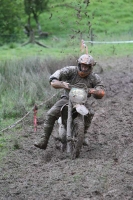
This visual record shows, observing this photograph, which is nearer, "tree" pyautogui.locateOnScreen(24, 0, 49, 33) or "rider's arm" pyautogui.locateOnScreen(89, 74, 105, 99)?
"rider's arm" pyautogui.locateOnScreen(89, 74, 105, 99)

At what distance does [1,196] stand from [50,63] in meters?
10.9

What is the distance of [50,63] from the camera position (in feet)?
55.2

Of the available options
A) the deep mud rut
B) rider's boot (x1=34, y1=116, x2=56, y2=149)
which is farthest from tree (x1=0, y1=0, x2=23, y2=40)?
rider's boot (x1=34, y1=116, x2=56, y2=149)

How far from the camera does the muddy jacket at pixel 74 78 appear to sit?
8.30 metres

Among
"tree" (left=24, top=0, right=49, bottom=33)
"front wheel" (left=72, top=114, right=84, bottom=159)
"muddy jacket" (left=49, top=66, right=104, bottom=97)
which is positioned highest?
"tree" (left=24, top=0, right=49, bottom=33)

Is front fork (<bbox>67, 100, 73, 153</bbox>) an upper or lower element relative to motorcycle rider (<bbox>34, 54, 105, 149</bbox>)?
lower

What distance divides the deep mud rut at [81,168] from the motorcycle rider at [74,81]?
485 mm

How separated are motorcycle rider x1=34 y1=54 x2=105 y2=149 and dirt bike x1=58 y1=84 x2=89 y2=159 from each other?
0.45ft

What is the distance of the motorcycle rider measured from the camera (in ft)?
26.7

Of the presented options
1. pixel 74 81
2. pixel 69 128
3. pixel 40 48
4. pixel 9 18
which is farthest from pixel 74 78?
pixel 9 18

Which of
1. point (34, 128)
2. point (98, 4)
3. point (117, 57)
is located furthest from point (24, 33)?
point (34, 128)

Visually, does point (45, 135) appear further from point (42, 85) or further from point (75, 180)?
point (42, 85)

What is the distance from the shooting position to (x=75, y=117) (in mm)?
8281

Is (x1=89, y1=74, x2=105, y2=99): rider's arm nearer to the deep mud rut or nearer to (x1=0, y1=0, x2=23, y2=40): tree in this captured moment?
the deep mud rut
